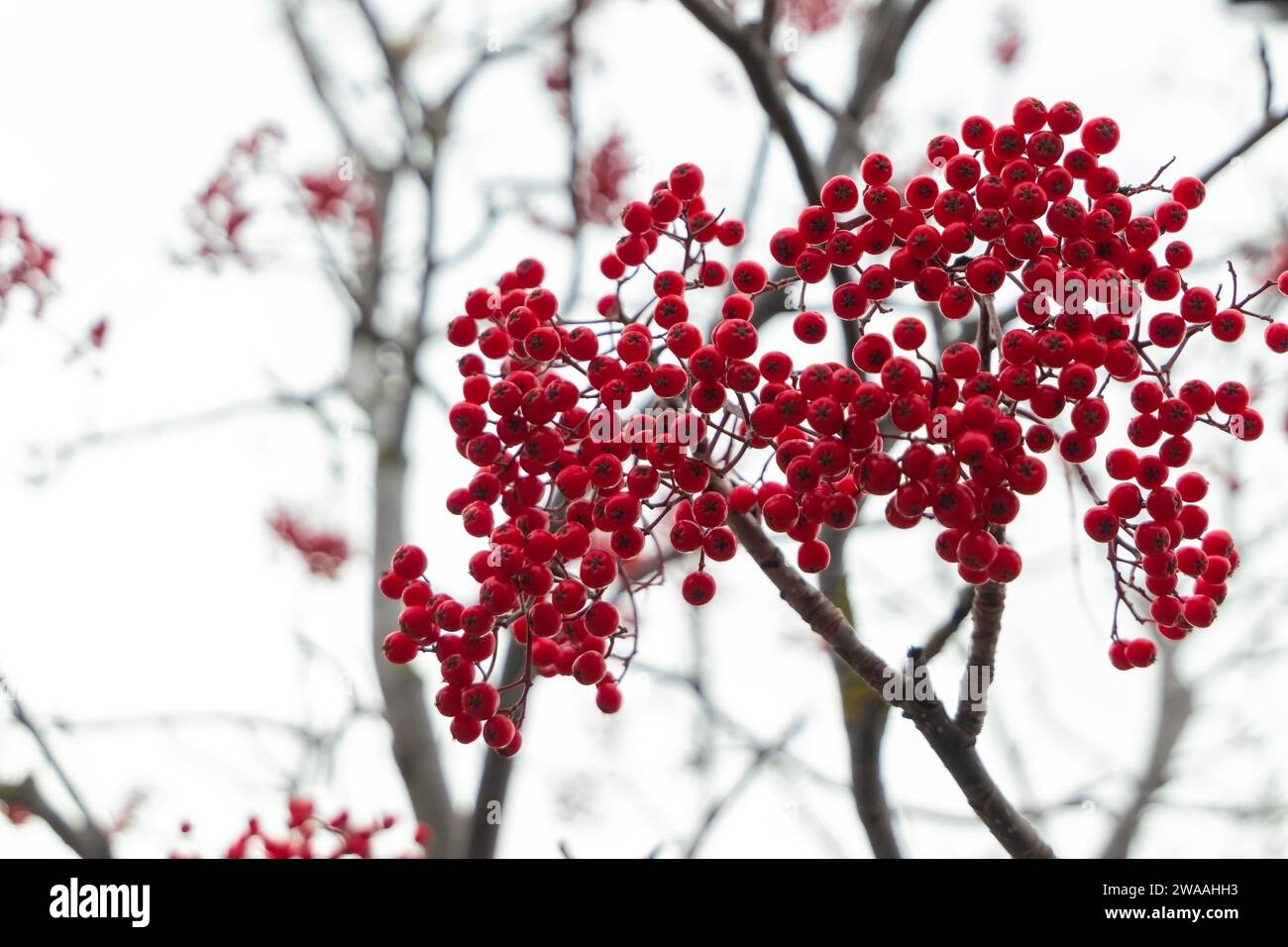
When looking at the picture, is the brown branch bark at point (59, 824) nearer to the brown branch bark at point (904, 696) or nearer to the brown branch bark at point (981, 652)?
the brown branch bark at point (904, 696)

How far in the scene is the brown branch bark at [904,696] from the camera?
6.68ft

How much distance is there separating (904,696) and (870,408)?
0.67m

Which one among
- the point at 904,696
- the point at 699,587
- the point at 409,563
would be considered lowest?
the point at 904,696

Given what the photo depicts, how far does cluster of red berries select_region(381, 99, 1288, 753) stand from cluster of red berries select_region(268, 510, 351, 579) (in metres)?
7.40

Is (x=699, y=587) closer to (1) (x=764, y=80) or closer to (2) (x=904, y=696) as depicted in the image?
(2) (x=904, y=696)

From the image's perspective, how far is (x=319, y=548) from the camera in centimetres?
916

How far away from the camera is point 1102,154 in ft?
7.07

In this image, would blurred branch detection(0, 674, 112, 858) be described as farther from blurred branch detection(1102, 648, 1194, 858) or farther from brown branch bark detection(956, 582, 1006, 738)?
blurred branch detection(1102, 648, 1194, 858)

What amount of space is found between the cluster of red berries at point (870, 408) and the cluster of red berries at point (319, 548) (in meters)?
7.40

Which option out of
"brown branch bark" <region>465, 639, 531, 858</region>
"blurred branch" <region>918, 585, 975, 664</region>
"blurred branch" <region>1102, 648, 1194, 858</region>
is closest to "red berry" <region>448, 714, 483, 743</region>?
"blurred branch" <region>918, 585, 975, 664</region>

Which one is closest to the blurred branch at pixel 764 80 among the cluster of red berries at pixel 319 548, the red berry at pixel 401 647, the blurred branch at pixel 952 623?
the blurred branch at pixel 952 623

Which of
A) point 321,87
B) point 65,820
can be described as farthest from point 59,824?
point 321,87
